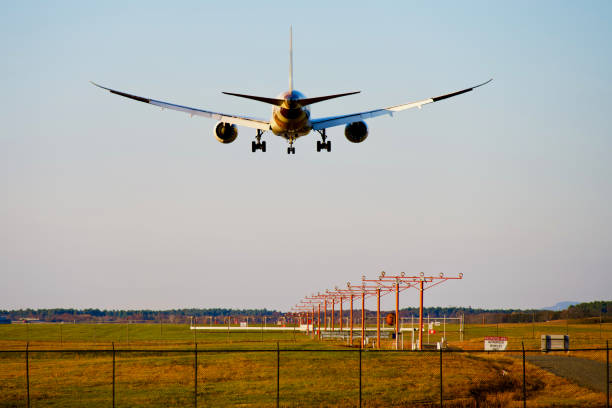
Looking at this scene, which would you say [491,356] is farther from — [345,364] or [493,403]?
[493,403]

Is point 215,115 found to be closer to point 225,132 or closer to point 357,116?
point 225,132

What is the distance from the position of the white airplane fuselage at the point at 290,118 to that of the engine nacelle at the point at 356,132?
2798 mm

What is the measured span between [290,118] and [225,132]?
5.33 metres

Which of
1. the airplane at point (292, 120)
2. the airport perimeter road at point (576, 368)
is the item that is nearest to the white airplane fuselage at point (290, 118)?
the airplane at point (292, 120)

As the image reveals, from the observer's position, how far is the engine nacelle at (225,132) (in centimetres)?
3869

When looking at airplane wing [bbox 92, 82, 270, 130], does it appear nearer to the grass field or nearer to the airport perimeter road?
the grass field

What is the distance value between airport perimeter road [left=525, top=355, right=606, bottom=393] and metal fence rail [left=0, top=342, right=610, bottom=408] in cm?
9

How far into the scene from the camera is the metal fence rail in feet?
116

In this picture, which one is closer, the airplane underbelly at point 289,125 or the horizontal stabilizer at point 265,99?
the horizontal stabilizer at point 265,99

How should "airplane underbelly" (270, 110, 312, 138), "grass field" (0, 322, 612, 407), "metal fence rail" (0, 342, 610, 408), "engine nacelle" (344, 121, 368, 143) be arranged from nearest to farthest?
1. "airplane underbelly" (270, 110, 312, 138)
2. "metal fence rail" (0, 342, 610, 408)
3. "grass field" (0, 322, 612, 407)
4. "engine nacelle" (344, 121, 368, 143)

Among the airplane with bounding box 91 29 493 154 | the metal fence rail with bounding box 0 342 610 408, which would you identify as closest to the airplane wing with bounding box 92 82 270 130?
the airplane with bounding box 91 29 493 154

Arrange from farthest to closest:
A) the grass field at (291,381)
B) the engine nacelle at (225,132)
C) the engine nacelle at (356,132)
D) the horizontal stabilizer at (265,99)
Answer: the engine nacelle at (356,132) → the engine nacelle at (225,132) → the grass field at (291,381) → the horizontal stabilizer at (265,99)

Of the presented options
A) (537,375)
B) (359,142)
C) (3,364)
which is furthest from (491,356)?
(3,364)

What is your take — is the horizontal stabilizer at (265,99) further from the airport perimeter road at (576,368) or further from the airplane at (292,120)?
the airport perimeter road at (576,368)
